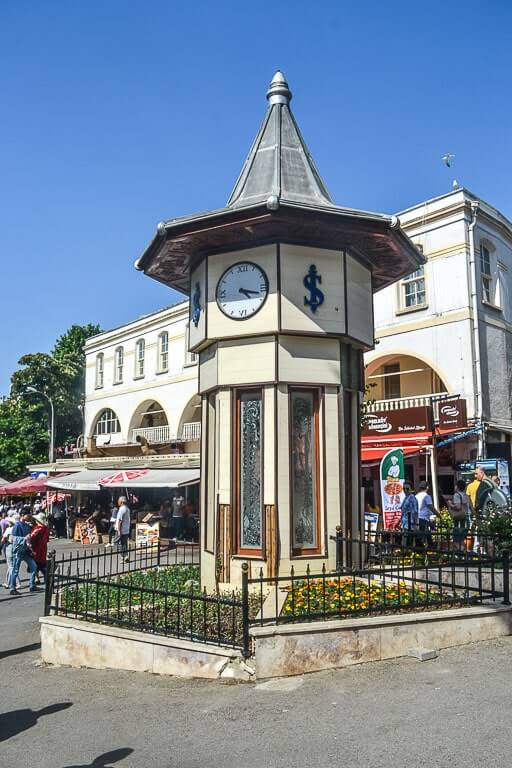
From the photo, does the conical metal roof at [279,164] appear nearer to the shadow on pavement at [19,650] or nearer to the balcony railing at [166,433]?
the shadow on pavement at [19,650]

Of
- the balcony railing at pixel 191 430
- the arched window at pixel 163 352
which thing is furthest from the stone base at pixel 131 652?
the arched window at pixel 163 352

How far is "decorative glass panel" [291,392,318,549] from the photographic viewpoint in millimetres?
10102

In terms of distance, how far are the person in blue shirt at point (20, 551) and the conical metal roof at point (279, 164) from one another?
8.97m

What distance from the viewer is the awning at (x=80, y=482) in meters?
26.1

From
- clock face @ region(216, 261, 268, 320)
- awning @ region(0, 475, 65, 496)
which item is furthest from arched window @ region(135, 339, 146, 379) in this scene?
clock face @ region(216, 261, 268, 320)

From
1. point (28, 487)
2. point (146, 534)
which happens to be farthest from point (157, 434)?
point (146, 534)

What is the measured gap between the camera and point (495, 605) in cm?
852

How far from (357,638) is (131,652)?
8.84 feet

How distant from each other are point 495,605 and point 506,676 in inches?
71.0

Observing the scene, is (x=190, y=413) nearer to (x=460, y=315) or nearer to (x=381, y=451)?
(x=381, y=451)

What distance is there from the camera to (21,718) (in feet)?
21.9

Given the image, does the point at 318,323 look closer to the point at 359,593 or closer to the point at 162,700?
the point at 359,593

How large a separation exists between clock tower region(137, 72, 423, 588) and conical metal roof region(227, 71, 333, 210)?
5.1 inches

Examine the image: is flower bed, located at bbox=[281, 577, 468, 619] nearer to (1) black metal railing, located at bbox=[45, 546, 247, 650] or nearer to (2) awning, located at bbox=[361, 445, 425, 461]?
(1) black metal railing, located at bbox=[45, 546, 247, 650]
